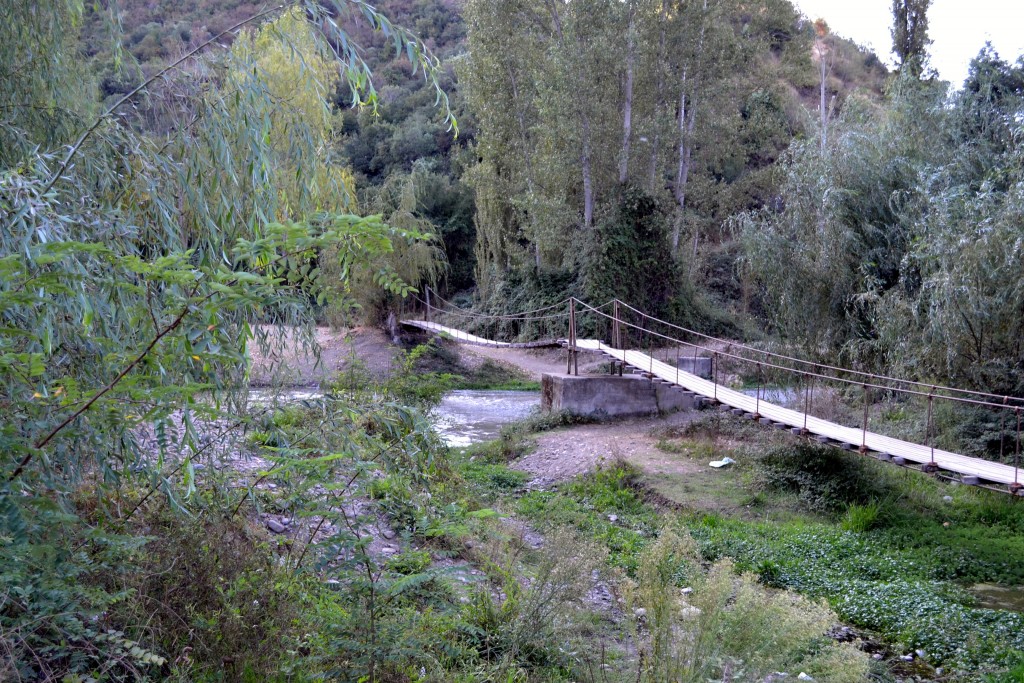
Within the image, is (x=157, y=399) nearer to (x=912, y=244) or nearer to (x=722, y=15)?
(x=912, y=244)

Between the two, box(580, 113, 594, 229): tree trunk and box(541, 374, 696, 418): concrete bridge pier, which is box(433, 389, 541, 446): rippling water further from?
box(580, 113, 594, 229): tree trunk

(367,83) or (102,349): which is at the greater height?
(367,83)

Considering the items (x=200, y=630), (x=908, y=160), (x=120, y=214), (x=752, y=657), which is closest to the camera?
(x=200, y=630)

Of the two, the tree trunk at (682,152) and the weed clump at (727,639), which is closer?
the weed clump at (727,639)

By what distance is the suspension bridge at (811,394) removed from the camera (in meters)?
5.26

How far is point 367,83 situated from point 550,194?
502 inches

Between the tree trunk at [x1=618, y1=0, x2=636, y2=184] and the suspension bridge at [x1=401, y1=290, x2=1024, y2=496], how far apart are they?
8.48ft

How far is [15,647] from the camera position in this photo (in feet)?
5.86

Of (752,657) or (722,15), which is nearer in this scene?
(752,657)

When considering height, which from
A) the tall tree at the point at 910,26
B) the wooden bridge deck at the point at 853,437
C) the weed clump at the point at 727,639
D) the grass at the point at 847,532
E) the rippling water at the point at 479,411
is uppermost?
the tall tree at the point at 910,26

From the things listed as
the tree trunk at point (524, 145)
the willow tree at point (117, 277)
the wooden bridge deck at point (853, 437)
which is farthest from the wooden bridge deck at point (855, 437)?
the tree trunk at point (524, 145)

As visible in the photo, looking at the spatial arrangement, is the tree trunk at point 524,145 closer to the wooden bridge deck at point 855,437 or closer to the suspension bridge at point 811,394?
the suspension bridge at point 811,394

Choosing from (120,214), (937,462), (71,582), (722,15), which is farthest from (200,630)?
(722,15)

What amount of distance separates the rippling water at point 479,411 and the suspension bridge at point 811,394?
3.24 ft
